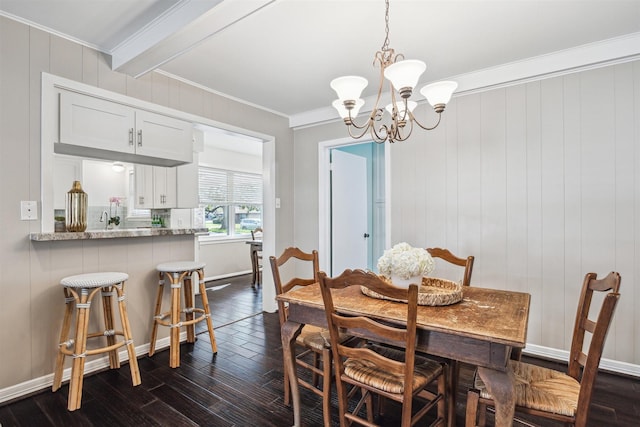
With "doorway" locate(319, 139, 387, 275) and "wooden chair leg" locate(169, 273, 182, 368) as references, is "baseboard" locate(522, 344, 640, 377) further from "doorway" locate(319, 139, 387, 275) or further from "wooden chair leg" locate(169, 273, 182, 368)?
"wooden chair leg" locate(169, 273, 182, 368)

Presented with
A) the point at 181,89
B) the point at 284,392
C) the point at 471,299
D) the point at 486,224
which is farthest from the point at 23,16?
the point at 486,224

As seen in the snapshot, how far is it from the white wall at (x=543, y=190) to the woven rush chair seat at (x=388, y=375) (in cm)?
172

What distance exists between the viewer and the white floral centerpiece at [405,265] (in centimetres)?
170

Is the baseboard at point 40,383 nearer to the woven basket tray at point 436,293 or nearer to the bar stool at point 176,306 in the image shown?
the bar stool at point 176,306

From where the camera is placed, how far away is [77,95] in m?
2.42

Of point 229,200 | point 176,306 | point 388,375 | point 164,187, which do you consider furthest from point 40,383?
point 229,200

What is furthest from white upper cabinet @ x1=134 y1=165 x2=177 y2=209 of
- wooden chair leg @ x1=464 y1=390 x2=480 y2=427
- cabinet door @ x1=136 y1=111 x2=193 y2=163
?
wooden chair leg @ x1=464 y1=390 x2=480 y2=427

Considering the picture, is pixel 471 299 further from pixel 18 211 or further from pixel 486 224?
pixel 18 211

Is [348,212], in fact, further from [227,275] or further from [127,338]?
[227,275]

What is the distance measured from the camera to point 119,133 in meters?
2.64

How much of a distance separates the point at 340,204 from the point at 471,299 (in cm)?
264

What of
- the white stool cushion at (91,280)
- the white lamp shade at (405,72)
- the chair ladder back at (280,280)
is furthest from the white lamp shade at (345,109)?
the white stool cushion at (91,280)

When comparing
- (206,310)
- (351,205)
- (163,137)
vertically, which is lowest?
(206,310)

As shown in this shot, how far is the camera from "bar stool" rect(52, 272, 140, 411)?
210 cm
